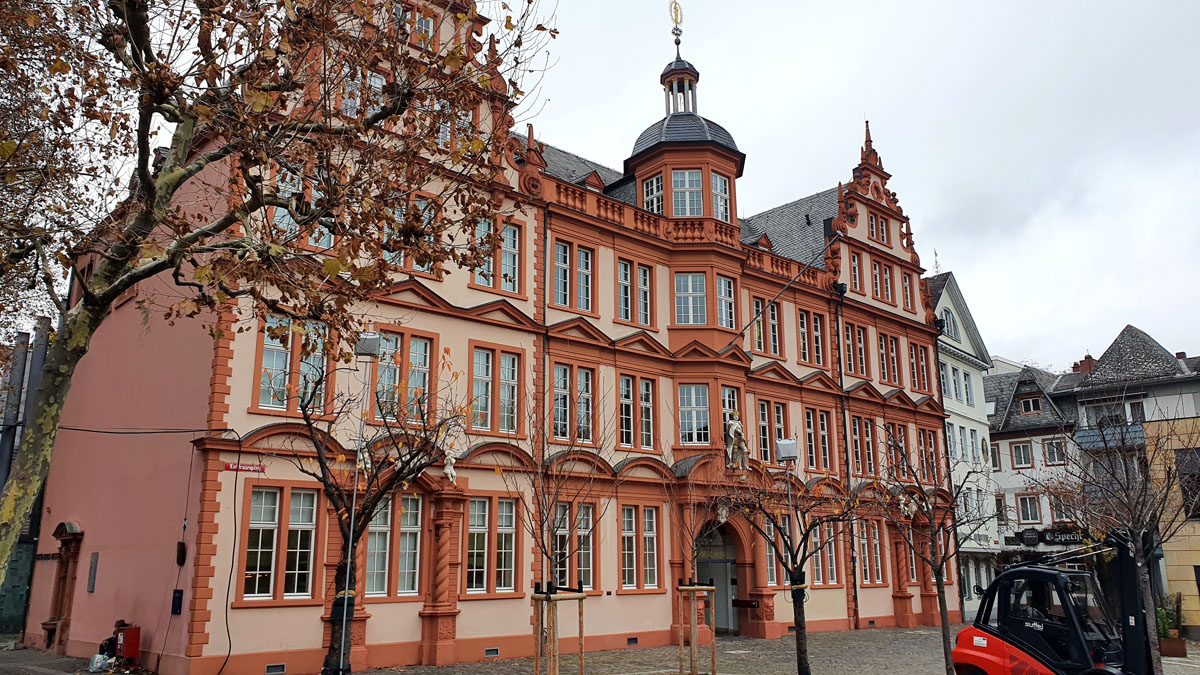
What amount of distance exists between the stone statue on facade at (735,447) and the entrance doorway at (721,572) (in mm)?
2715

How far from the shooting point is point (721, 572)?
2908 cm

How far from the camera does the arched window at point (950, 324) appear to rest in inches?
1666

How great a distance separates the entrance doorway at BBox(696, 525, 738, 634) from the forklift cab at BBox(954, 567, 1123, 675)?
572 inches

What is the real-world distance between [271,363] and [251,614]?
5005 millimetres

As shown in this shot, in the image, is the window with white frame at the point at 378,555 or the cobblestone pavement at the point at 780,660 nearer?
the cobblestone pavement at the point at 780,660

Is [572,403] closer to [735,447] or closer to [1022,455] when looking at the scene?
[735,447]

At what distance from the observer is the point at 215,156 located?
10.3 metres

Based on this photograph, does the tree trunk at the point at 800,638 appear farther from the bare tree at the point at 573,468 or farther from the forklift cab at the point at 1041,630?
the bare tree at the point at 573,468

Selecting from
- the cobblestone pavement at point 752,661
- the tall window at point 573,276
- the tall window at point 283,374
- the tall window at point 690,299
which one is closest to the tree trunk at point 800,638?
the cobblestone pavement at point 752,661

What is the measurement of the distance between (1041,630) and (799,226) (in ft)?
88.0

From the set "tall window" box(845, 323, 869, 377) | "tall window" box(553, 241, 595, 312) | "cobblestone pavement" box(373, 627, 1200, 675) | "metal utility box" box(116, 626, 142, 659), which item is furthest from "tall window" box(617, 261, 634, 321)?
"metal utility box" box(116, 626, 142, 659)

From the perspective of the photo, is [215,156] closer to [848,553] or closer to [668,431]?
[668,431]

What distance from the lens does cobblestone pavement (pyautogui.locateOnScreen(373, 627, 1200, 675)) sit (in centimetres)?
1966

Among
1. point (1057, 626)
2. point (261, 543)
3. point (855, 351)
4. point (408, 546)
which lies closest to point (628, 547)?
point (408, 546)
